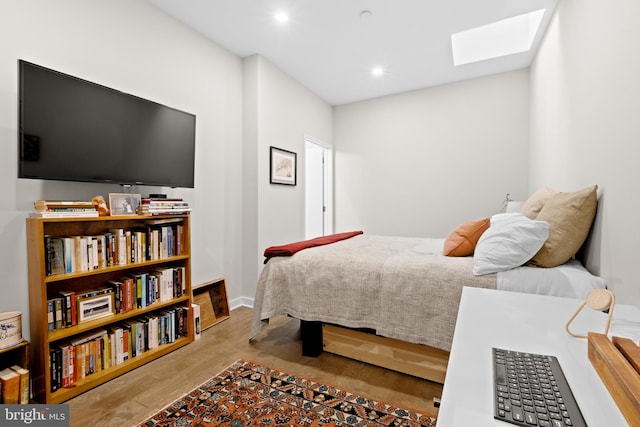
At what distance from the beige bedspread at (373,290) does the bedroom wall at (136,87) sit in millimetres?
1094

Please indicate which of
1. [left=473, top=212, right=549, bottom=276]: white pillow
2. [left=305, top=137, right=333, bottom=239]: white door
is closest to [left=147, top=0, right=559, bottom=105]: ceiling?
[left=305, top=137, right=333, bottom=239]: white door

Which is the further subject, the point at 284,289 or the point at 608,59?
the point at 284,289

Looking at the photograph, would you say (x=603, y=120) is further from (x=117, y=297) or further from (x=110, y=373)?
(x=110, y=373)

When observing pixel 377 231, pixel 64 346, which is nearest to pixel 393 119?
pixel 377 231

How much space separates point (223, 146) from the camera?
3.21m

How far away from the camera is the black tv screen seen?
170 cm

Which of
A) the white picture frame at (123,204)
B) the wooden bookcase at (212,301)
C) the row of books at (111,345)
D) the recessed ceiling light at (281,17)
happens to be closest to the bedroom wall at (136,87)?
the wooden bookcase at (212,301)

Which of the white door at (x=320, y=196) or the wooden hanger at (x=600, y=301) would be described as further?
the white door at (x=320, y=196)

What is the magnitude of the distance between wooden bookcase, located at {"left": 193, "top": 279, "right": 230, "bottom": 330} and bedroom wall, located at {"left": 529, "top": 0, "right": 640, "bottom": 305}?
2.87 m

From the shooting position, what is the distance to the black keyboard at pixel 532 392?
51 cm

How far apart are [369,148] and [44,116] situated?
387cm

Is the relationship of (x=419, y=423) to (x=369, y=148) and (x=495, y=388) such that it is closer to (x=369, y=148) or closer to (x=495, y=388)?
(x=495, y=388)

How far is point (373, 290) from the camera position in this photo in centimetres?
196

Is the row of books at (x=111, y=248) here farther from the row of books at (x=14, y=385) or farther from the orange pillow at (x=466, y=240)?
the orange pillow at (x=466, y=240)
